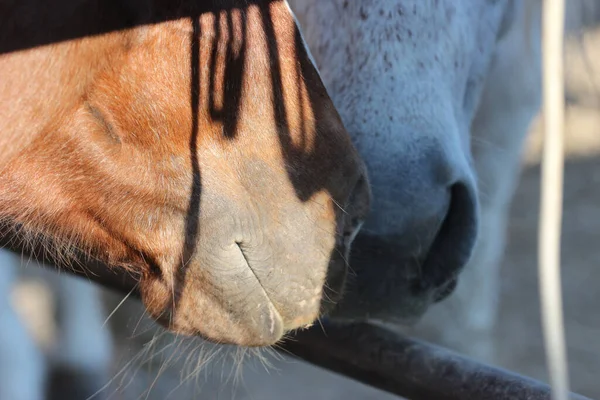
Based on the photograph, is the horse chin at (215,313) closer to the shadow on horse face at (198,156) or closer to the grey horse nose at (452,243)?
the shadow on horse face at (198,156)

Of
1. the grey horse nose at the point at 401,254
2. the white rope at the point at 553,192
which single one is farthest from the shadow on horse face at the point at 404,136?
the white rope at the point at 553,192

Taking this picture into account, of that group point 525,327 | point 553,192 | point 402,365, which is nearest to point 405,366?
point 402,365

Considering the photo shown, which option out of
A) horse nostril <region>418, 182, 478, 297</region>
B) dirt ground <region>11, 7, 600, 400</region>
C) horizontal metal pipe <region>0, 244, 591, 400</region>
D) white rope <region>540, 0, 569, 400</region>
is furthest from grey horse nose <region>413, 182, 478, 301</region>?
dirt ground <region>11, 7, 600, 400</region>

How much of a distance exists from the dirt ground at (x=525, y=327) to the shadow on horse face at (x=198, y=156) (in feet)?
4.01

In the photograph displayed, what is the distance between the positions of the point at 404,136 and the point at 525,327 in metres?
1.87

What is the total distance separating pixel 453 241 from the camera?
1035 millimetres

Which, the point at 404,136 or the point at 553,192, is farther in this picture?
the point at 404,136

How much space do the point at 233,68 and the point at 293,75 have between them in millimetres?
63

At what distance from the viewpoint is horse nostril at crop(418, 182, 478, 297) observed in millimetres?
1013

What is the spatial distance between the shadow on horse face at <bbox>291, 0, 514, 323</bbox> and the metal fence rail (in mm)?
44

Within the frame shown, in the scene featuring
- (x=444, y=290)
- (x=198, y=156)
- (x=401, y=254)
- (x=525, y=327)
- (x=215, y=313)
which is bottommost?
(x=525, y=327)

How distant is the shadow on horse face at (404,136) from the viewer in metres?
0.97

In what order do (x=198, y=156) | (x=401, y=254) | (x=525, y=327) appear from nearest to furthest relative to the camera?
(x=198, y=156)
(x=401, y=254)
(x=525, y=327)

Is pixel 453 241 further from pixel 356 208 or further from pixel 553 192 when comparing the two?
pixel 553 192
